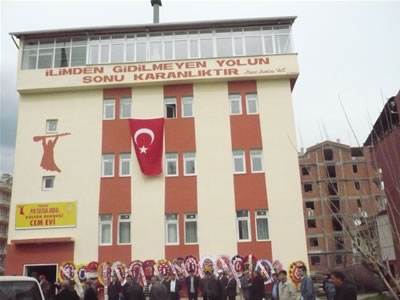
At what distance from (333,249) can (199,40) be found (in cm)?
3392

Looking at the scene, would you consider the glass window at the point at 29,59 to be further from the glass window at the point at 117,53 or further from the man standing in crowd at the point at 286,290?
the man standing in crowd at the point at 286,290

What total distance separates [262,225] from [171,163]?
5323 millimetres

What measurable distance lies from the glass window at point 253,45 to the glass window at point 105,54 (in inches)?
289

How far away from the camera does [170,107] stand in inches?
854

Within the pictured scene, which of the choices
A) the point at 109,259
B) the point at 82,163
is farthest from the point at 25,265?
the point at 82,163

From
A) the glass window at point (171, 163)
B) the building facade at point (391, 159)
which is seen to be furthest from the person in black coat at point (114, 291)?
the building facade at point (391, 159)

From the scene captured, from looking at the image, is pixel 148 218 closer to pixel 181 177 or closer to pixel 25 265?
pixel 181 177

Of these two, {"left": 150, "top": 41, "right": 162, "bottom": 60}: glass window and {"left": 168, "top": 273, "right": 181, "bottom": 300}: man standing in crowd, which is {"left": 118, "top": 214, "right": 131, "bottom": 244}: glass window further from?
{"left": 150, "top": 41, "right": 162, "bottom": 60}: glass window

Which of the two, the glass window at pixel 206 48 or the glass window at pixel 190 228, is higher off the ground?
the glass window at pixel 206 48

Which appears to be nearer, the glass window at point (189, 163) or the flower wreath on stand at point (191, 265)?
the flower wreath on stand at point (191, 265)

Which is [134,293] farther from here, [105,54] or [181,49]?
[105,54]

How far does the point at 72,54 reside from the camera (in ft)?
73.2

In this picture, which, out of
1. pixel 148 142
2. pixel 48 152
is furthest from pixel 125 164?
pixel 48 152

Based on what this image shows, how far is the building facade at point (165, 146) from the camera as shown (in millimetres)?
19391
